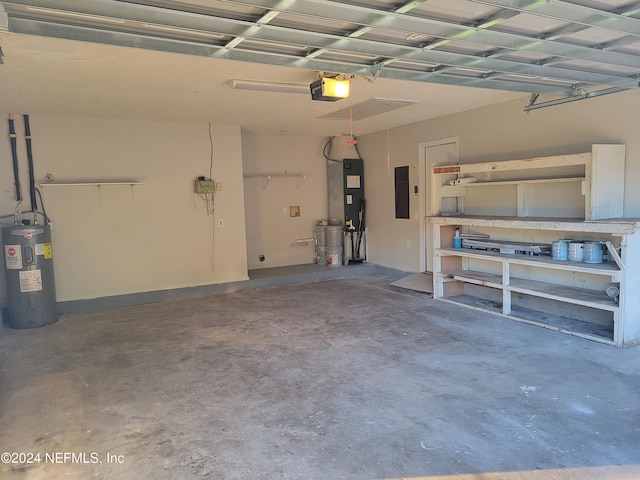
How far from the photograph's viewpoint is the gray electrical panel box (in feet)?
25.9

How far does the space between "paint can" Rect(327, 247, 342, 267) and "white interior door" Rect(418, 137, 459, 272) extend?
1.58 meters

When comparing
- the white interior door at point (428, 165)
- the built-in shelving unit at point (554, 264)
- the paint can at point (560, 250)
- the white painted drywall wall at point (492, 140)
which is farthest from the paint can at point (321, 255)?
the paint can at point (560, 250)

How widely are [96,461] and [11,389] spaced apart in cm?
148

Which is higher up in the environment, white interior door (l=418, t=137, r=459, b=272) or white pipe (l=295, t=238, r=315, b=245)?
white interior door (l=418, t=137, r=459, b=272)

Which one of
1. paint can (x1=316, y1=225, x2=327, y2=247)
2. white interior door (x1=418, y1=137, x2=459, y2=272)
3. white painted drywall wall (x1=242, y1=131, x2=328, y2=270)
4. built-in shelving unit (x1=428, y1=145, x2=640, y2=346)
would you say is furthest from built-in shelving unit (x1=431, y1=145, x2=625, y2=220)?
white painted drywall wall (x1=242, y1=131, x2=328, y2=270)

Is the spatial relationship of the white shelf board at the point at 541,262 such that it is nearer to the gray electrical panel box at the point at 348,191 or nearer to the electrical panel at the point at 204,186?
the gray electrical panel box at the point at 348,191

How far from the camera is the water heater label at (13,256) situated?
490cm

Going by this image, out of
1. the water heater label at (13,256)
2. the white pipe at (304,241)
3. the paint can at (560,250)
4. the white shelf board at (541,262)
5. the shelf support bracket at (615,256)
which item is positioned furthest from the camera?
the white pipe at (304,241)

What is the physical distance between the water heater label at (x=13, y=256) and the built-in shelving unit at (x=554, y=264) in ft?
15.9

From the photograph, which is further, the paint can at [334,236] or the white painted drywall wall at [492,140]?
the paint can at [334,236]

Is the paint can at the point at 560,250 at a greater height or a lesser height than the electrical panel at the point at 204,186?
lesser

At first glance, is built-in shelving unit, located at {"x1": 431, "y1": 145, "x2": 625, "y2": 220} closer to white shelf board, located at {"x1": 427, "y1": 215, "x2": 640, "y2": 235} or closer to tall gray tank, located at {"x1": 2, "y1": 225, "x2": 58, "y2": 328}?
white shelf board, located at {"x1": 427, "y1": 215, "x2": 640, "y2": 235}

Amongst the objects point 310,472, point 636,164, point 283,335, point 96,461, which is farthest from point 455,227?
point 96,461

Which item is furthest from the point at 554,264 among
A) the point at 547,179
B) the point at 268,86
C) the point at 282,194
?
the point at 282,194
